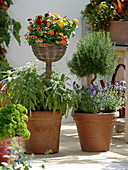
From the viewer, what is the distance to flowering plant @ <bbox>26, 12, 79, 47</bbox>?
177 inches

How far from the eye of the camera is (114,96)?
477 centimetres

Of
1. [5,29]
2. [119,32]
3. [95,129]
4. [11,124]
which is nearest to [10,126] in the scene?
[11,124]

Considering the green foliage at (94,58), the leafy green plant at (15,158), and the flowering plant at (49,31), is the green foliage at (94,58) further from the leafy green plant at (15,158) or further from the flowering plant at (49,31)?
the leafy green plant at (15,158)

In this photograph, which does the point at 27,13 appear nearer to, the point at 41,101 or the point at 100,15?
the point at 100,15

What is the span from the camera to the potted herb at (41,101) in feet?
14.6

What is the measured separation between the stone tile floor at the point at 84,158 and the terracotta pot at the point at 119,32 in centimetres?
114

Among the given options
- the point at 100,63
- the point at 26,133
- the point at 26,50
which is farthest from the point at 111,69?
the point at 26,50

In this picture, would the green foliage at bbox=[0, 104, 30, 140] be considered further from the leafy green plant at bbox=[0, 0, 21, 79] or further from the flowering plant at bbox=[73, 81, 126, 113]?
the leafy green plant at bbox=[0, 0, 21, 79]

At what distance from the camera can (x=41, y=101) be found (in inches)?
180

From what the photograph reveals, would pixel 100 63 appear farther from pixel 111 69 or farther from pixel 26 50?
pixel 26 50

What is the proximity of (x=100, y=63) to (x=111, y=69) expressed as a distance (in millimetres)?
158

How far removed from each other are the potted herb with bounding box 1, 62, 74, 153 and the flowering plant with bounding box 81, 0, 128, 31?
42.4 inches

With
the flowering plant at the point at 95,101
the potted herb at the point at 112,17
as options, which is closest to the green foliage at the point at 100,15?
the potted herb at the point at 112,17

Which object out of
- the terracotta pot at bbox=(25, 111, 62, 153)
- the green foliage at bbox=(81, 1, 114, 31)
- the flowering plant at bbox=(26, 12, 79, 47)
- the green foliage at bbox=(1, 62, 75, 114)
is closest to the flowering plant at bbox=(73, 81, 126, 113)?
the green foliage at bbox=(1, 62, 75, 114)
